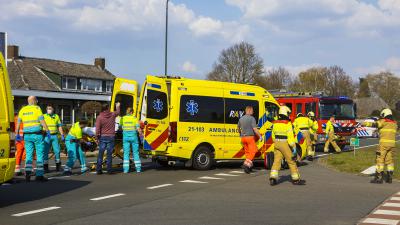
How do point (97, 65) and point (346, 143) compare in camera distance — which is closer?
point (346, 143)

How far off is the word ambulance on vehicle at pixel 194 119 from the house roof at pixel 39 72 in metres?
37.6

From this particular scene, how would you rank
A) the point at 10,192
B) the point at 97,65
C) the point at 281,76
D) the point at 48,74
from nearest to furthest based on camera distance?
the point at 10,192 < the point at 48,74 < the point at 97,65 < the point at 281,76

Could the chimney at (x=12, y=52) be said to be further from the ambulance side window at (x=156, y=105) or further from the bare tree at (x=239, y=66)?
the ambulance side window at (x=156, y=105)

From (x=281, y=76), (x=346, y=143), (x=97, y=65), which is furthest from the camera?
(x=281, y=76)

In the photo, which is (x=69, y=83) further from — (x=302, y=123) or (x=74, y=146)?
(x=74, y=146)

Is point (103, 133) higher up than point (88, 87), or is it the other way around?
point (88, 87)

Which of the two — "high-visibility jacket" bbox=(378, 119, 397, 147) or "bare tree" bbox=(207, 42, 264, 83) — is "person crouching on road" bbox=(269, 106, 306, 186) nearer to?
"high-visibility jacket" bbox=(378, 119, 397, 147)

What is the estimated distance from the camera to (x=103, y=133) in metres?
13.1

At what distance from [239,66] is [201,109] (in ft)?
184

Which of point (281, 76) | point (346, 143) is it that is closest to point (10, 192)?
point (346, 143)

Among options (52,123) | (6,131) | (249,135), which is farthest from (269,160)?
(6,131)

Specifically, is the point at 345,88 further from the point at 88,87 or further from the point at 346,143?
the point at 346,143

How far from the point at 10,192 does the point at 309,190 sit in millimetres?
6182

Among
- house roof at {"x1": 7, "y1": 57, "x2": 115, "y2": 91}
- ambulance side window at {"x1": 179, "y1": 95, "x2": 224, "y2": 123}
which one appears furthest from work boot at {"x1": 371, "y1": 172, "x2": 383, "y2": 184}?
house roof at {"x1": 7, "y1": 57, "x2": 115, "y2": 91}
